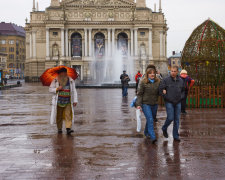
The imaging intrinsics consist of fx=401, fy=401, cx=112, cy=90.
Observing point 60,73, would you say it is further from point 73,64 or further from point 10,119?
point 73,64

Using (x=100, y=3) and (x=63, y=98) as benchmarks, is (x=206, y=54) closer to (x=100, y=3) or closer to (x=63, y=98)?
(x=63, y=98)

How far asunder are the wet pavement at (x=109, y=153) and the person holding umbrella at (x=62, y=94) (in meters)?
0.51

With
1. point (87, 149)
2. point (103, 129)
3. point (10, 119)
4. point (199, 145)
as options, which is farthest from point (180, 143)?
point (10, 119)

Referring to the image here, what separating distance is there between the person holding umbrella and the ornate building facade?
2767 inches

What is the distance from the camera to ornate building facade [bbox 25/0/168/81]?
82688 millimetres

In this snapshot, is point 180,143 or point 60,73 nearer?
point 180,143

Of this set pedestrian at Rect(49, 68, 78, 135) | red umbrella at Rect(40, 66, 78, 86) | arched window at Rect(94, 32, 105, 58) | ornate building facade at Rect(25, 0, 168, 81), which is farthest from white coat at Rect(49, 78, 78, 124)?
arched window at Rect(94, 32, 105, 58)

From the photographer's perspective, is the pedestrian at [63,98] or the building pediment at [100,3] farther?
the building pediment at [100,3]

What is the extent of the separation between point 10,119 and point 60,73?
15.0 feet

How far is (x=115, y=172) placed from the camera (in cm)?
708

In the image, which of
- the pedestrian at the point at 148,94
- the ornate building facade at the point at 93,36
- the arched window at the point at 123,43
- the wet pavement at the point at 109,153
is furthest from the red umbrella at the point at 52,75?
the arched window at the point at 123,43

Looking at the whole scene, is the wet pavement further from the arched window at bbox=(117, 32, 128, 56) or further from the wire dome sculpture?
the arched window at bbox=(117, 32, 128, 56)

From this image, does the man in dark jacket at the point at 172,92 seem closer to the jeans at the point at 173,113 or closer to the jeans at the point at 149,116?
the jeans at the point at 173,113

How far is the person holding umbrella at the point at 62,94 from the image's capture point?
36.9 feet
